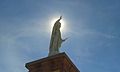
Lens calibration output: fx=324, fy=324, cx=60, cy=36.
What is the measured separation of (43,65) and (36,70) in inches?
27.0

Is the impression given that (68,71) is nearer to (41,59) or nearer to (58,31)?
(41,59)

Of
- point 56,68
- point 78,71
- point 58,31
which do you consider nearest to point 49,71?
point 56,68

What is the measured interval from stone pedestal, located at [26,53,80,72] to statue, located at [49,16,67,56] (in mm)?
1653

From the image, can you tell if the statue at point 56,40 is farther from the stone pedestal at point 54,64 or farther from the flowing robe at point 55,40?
the stone pedestal at point 54,64

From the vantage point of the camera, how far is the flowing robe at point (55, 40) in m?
26.7

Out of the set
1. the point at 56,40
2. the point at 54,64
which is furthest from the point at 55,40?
the point at 54,64

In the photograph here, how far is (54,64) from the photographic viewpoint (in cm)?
2448

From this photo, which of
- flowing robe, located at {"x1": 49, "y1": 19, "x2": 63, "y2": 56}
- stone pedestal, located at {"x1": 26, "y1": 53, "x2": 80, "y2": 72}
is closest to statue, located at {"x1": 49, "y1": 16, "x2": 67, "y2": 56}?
flowing robe, located at {"x1": 49, "y1": 19, "x2": 63, "y2": 56}

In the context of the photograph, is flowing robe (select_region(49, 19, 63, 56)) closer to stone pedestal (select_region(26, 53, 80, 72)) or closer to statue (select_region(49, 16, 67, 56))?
statue (select_region(49, 16, 67, 56))

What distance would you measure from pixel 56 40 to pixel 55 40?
0.09m

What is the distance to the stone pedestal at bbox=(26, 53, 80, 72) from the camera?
2416 centimetres

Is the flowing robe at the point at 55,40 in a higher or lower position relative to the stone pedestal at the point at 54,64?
higher

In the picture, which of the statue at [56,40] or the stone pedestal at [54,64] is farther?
the statue at [56,40]

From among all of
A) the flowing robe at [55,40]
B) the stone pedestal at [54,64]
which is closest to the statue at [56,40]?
the flowing robe at [55,40]
